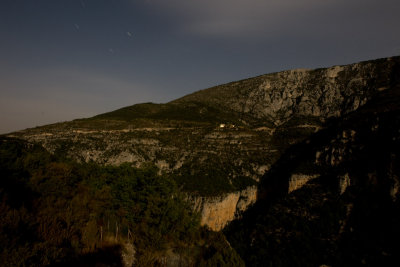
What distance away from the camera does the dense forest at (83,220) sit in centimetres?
685

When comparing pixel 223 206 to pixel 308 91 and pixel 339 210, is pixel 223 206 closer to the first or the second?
pixel 339 210

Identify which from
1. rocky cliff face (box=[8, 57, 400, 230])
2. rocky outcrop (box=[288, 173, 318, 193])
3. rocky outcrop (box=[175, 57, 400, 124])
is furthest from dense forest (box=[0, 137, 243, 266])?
rocky outcrop (box=[175, 57, 400, 124])

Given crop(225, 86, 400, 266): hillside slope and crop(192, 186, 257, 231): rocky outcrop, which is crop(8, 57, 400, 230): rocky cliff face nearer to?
crop(192, 186, 257, 231): rocky outcrop

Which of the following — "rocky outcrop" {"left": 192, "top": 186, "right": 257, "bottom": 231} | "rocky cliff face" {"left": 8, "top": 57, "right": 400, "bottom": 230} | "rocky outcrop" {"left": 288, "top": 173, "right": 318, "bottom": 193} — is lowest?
"rocky outcrop" {"left": 192, "top": 186, "right": 257, "bottom": 231}

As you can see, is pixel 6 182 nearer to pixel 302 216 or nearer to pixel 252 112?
pixel 302 216

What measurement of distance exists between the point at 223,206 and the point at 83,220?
53.3 m

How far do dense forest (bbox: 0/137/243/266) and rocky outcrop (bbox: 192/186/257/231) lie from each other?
31.9 meters

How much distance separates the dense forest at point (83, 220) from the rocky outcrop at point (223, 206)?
31.9 m

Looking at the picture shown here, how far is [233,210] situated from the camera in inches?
2493

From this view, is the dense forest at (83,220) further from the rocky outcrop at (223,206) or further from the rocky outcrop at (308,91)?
the rocky outcrop at (308,91)

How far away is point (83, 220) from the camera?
33.1 ft

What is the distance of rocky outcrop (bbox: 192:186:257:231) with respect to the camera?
5617 cm

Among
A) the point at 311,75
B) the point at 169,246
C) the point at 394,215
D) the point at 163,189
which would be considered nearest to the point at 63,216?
the point at 169,246

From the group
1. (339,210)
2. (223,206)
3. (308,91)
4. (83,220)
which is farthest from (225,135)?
(308,91)
